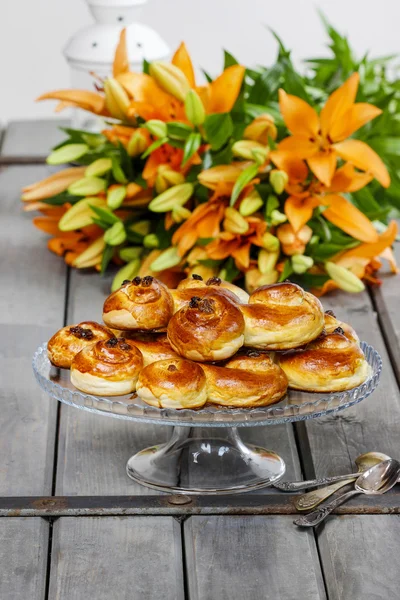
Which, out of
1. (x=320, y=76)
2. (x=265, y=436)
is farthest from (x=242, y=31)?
(x=265, y=436)

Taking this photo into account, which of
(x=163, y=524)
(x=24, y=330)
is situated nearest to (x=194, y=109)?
(x=24, y=330)

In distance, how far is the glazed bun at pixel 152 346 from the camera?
104 centimetres

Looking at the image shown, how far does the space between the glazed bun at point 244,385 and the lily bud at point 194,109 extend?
0.68 m

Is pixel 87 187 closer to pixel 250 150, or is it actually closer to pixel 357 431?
pixel 250 150

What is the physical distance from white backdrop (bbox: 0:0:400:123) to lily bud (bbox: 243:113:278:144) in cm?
257

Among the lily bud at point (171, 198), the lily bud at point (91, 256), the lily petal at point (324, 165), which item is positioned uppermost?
the lily petal at point (324, 165)

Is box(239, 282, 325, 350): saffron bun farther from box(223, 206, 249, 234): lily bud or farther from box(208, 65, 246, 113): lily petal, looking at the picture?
box(208, 65, 246, 113): lily petal

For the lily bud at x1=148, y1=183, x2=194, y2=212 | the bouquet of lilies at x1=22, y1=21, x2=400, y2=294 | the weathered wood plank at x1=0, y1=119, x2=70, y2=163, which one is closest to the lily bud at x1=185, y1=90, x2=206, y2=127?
the bouquet of lilies at x1=22, y1=21, x2=400, y2=294

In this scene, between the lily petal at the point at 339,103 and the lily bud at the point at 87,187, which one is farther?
the lily bud at the point at 87,187

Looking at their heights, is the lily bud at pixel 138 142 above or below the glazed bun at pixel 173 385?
below

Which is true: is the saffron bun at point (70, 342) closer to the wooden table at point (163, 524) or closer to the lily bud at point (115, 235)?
the wooden table at point (163, 524)

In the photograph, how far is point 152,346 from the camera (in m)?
1.05

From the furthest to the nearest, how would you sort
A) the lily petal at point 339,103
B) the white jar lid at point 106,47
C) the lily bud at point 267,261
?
the white jar lid at point 106,47 < the lily bud at point 267,261 < the lily petal at point 339,103

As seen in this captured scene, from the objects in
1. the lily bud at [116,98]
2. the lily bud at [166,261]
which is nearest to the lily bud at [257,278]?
the lily bud at [166,261]
